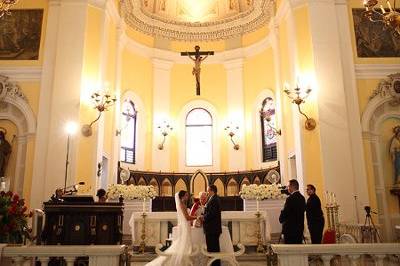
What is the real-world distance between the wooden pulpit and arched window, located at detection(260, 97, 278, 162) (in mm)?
8663

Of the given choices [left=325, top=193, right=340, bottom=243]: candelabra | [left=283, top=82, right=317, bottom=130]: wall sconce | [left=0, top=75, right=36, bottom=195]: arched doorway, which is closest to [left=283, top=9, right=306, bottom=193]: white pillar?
[left=283, top=82, right=317, bottom=130]: wall sconce

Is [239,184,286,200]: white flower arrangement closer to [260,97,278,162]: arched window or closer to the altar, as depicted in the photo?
the altar

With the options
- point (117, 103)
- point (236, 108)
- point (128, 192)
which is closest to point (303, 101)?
point (236, 108)

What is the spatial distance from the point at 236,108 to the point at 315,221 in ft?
30.4

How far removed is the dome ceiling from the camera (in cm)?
1559

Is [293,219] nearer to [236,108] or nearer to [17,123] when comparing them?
[17,123]

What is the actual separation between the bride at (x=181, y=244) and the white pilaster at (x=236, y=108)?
8.22 metres

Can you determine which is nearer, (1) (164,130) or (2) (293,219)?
(2) (293,219)

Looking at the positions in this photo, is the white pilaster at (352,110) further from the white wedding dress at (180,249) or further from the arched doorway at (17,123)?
the arched doorway at (17,123)

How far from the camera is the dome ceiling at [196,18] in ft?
51.1

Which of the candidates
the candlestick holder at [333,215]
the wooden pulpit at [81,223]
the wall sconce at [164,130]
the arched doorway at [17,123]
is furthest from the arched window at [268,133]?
the wooden pulpit at [81,223]

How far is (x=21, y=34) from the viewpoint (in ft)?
37.4

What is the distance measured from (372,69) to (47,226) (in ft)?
31.8

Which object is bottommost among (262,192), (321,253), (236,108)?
(321,253)
